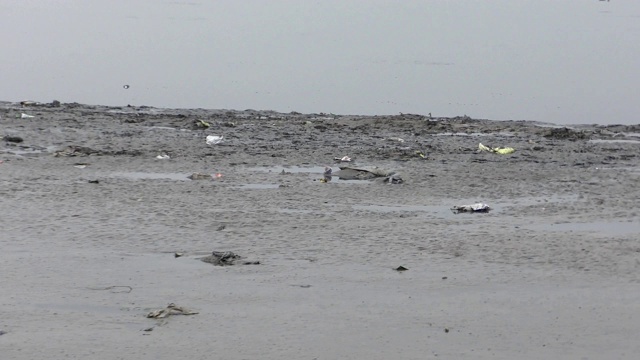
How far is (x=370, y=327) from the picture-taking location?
5828 mm

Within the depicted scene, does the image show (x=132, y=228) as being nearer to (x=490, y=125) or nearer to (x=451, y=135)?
(x=451, y=135)

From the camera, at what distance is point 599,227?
28.7 feet

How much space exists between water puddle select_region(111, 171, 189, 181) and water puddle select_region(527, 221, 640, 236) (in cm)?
421

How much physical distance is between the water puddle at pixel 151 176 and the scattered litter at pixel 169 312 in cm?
492

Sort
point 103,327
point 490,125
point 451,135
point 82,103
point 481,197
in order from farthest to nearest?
1. point 82,103
2. point 490,125
3. point 451,135
4. point 481,197
5. point 103,327

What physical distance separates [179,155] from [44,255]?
5.34 m

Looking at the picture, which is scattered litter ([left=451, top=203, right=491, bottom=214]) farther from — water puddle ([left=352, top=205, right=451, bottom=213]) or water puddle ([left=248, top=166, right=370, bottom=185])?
water puddle ([left=248, top=166, right=370, bottom=185])

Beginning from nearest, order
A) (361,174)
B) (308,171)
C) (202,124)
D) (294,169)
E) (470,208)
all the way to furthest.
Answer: (470,208), (361,174), (308,171), (294,169), (202,124)

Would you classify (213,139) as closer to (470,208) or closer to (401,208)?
(401,208)

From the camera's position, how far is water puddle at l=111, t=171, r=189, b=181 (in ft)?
35.6

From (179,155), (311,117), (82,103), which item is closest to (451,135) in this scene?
(311,117)

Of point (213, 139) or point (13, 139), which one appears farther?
point (213, 139)

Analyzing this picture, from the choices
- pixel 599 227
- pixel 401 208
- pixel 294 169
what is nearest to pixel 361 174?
pixel 294 169

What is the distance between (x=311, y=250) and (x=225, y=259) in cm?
76
